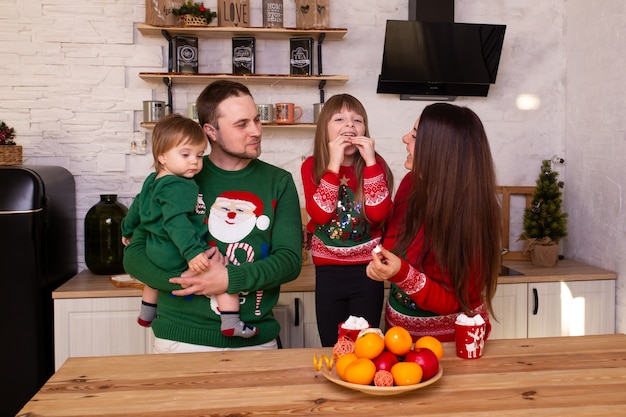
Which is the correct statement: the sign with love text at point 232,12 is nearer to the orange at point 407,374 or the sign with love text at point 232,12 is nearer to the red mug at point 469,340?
the red mug at point 469,340

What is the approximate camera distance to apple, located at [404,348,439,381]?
1293 mm

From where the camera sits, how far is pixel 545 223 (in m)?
3.26

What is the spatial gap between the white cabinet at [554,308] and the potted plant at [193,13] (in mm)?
2011

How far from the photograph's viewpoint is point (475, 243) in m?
1.66

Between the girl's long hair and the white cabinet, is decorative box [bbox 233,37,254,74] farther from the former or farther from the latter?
the white cabinet

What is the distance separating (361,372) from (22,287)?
6.57ft

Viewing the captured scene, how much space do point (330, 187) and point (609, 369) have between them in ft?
3.36

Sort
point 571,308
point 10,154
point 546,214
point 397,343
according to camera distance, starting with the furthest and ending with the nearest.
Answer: point 546,214, point 571,308, point 10,154, point 397,343

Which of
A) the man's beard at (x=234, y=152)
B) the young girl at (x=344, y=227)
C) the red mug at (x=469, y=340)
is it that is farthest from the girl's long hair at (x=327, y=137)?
the red mug at (x=469, y=340)

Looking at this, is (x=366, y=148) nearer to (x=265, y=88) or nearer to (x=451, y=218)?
(x=451, y=218)

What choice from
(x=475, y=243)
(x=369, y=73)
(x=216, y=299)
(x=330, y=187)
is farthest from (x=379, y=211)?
(x=369, y=73)

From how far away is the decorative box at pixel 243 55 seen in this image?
3.19 m

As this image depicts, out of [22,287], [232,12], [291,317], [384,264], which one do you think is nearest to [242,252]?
[384,264]

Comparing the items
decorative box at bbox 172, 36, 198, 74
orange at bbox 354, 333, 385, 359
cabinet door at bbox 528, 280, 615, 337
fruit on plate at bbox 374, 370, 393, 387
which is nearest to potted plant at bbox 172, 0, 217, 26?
decorative box at bbox 172, 36, 198, 74
